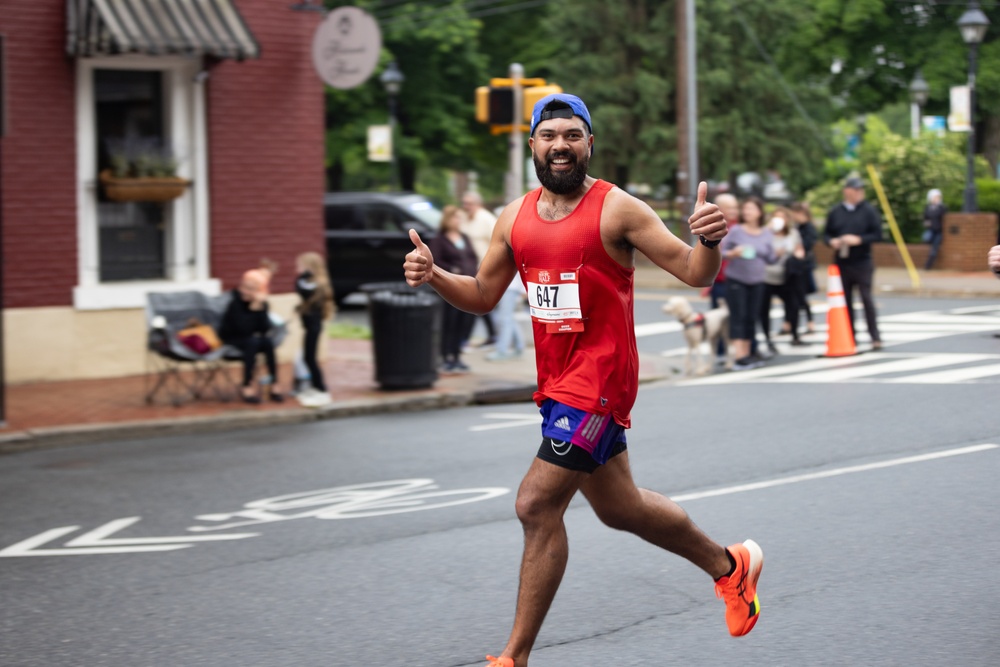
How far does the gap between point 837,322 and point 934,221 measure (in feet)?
43.2

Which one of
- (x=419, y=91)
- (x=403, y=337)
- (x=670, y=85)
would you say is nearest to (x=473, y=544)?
(x=403, y=337)

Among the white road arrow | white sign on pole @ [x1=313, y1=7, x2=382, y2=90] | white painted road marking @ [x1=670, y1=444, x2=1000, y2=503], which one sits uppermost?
white sign on pole @ [x1=313, y1=7, x2=382, y2=90]

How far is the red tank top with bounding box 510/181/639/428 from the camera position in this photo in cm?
470

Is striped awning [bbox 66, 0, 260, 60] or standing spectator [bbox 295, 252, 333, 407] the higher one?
striped awning [bbox 66, 0, 260, 60]

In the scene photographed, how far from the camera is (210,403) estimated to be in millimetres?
12773

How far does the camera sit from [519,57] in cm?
3981

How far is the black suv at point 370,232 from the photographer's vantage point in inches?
876

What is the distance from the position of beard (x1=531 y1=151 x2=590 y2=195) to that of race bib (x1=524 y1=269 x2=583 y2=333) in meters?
0.28

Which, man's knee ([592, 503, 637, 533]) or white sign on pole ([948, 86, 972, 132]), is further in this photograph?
white sign on pole ([948, 86, 972, 132])

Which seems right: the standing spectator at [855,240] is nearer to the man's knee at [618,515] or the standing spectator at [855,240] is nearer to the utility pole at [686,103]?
the man's knee at [618,515]

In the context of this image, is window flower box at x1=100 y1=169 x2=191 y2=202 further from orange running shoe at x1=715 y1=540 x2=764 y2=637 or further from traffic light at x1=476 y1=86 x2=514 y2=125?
orange running shoe at x1=715 y1=540 x2=764 y2=637

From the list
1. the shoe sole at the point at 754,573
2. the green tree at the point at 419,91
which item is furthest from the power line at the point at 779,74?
the shoe sole at the point at 754,573

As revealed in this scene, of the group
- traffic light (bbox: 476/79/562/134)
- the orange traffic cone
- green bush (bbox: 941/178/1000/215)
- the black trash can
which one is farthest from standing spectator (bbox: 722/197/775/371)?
green bush (bbox: 941/178/1000/215)

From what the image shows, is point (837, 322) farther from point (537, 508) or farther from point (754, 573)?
point (537, 508)
